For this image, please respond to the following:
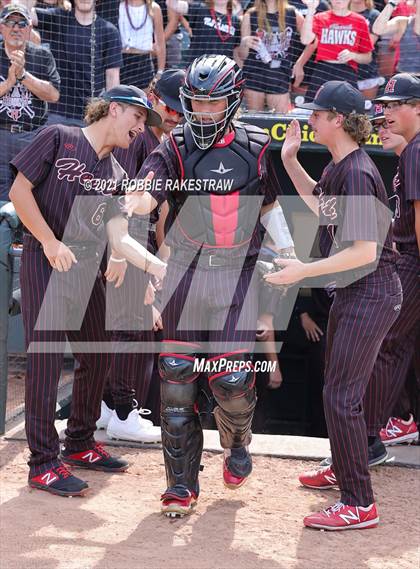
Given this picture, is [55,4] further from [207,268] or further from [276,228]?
[207,268]

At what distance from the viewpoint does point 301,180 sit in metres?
4.49

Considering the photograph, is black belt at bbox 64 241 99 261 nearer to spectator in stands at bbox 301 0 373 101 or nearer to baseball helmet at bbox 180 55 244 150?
baseball helmet at bbox 180 55 244 150

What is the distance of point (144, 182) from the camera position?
13.6ft

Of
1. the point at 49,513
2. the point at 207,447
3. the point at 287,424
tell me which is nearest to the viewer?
the point at 49,513

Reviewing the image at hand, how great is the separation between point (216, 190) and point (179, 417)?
108 centimetres

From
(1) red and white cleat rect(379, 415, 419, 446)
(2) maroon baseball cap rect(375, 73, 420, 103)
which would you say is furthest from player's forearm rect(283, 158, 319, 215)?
(1) red and white cleat rect(379, 415, 419, 446)

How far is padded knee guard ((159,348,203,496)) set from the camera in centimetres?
416

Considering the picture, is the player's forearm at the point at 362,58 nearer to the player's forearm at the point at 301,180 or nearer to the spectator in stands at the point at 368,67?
the spectator in stands at the point at 368,67

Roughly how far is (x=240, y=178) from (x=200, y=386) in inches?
40.6

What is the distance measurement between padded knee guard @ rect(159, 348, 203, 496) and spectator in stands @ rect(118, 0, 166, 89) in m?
4.47

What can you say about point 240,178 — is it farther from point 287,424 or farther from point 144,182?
point 287,424

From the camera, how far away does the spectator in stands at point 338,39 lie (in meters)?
7.86

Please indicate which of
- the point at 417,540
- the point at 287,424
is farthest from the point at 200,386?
the point at 287,424

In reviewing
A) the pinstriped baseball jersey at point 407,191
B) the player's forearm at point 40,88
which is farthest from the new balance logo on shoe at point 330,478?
the player's forearm at point 40,88
